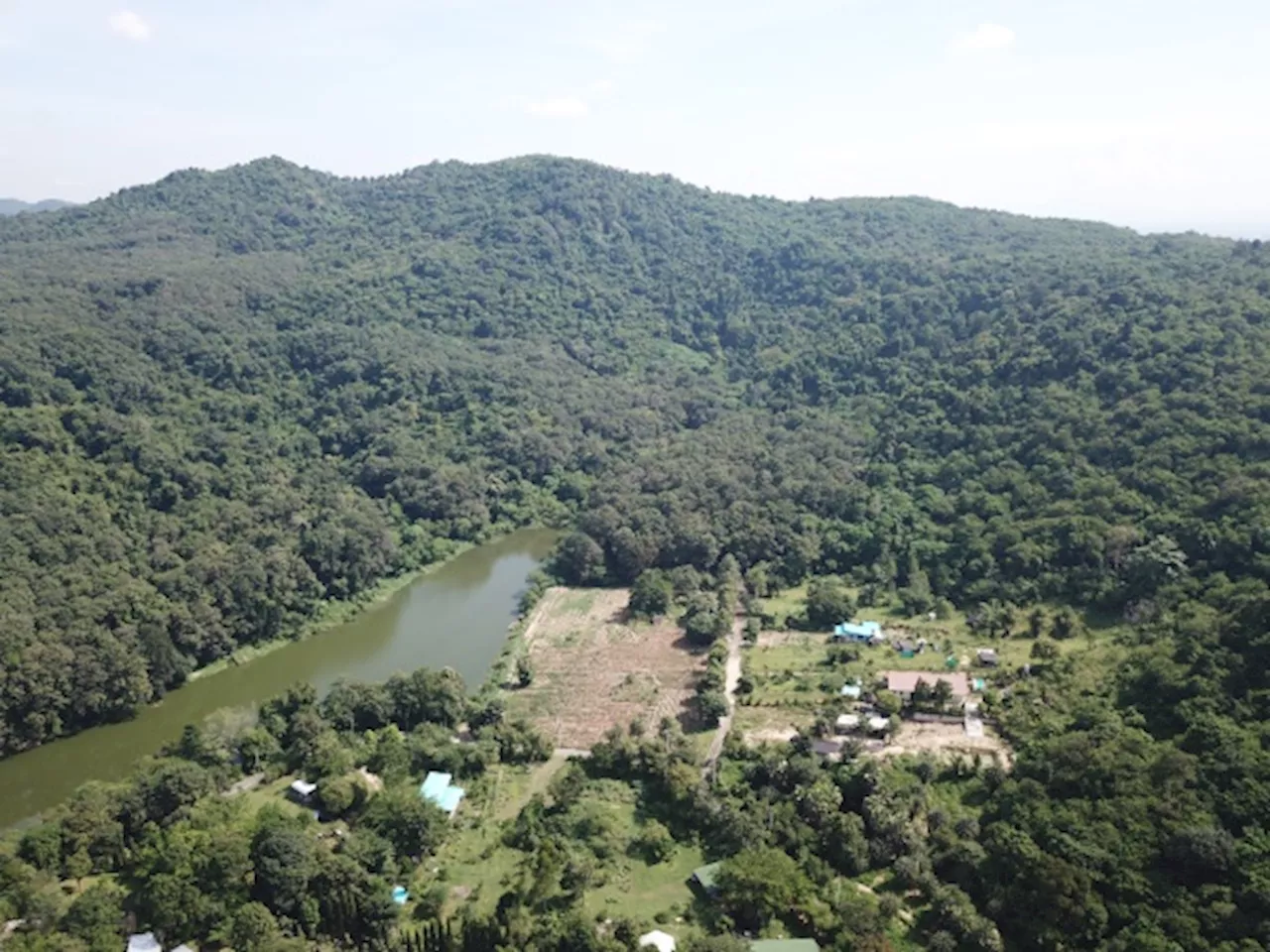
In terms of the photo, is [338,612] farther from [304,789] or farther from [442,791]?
[442,791]

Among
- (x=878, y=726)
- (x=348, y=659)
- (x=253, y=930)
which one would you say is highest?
(x=878, y=726)

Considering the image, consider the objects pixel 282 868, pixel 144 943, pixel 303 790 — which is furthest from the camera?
pixel 303 790

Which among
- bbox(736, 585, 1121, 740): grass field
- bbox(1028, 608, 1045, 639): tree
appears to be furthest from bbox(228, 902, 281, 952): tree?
bbox(1028, 608, 1045, 639): tree

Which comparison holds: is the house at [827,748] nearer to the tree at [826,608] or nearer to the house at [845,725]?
the house at [845,725]

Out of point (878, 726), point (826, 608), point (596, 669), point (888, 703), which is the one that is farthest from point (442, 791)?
point (826, 608)

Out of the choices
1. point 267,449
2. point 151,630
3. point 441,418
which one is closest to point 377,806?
point 151,630

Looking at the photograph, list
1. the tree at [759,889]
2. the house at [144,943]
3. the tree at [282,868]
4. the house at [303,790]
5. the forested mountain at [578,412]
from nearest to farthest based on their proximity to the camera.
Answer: the house at [144,943]
the tree at [759,889]
the tree at [282,868]
the house at [303,790]
the forested mountain at [578,412]

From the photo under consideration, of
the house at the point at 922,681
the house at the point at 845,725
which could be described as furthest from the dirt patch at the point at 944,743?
the house at the point at 922,681
